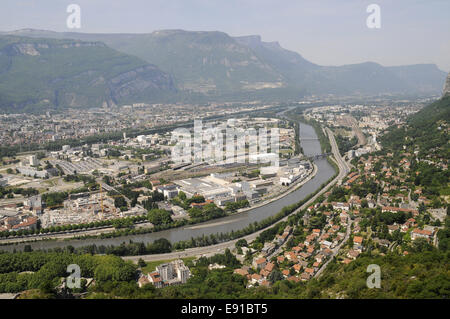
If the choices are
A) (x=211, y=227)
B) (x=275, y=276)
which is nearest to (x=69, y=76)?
(x=211, y=227)

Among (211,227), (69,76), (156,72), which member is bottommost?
(211,227)

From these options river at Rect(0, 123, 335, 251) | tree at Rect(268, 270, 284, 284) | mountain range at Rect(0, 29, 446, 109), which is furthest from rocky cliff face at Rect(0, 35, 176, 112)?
tree at Rect(268, 270, 284, 284)

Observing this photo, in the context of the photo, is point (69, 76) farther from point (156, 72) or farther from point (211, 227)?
point (211, 227)

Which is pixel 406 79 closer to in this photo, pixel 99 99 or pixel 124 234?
pixel 99 99

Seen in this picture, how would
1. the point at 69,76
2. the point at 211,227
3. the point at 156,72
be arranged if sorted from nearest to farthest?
1. the point at 211,227
2. the point at 69,76
3. the point at 156,72

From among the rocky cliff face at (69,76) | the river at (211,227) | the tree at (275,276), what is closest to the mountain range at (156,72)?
the rocky cliff face at (69,76)

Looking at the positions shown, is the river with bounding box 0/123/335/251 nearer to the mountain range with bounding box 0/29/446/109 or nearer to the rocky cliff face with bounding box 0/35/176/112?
the rocky cliff face with bounding box 0/35/176/112

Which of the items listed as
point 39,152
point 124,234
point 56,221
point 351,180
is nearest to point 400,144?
point 351,180
